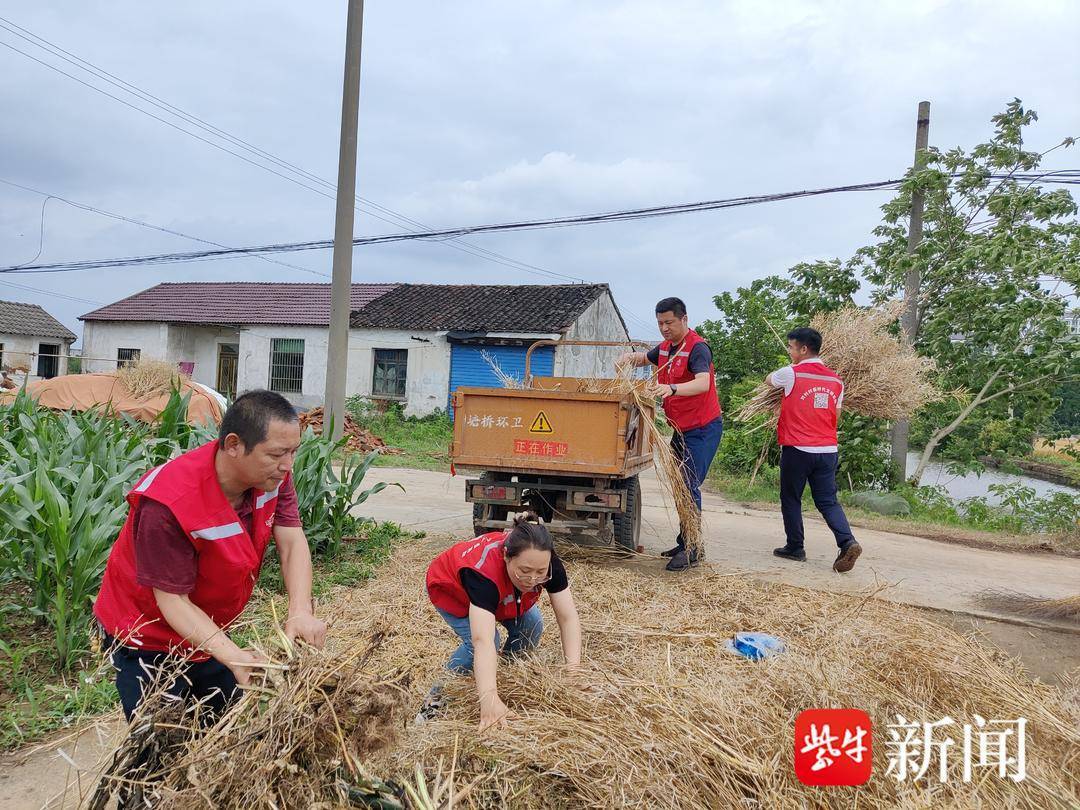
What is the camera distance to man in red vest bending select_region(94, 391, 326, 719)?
201cm

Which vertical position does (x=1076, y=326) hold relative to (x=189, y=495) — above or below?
above

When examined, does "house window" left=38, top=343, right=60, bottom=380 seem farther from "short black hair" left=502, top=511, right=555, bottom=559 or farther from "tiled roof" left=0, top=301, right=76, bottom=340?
"short black hair" left=502, top=511, right=555, bottom=559

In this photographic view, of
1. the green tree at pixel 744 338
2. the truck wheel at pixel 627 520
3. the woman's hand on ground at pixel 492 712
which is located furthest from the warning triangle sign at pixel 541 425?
the green tree at pixel 744 338

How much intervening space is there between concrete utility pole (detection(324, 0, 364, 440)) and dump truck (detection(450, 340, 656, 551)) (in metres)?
2.67

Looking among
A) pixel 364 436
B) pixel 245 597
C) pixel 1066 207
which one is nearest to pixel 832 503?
pixel 245 597

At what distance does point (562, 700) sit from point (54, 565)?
105 inches

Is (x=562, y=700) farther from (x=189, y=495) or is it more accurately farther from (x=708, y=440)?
(x=708, y=440)

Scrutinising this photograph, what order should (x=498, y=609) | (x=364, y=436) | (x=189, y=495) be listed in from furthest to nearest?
(x=364, y=436) < (x=498, y=609) < (x=189, y=495)

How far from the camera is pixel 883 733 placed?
8.24ft

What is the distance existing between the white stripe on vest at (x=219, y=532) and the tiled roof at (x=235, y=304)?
2185 cm

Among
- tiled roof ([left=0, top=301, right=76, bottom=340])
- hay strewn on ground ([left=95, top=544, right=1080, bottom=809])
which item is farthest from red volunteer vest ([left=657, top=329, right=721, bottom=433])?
tiled roof ([left=0, top=301, right=76, bottom=340])

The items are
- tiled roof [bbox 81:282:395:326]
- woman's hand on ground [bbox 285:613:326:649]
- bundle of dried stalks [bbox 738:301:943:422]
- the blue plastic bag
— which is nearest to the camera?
woman's hand on ground [bbox 285:613:326:649]

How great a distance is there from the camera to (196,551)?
2.09m

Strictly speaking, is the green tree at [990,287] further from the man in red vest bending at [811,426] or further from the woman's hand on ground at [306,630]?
the woman's hand on ground at [306,630]
